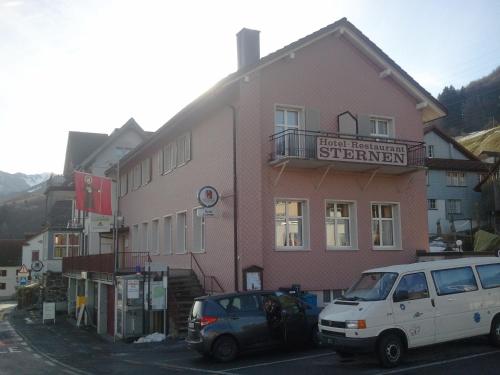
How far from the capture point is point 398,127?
2184cm

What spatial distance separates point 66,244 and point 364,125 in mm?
36723

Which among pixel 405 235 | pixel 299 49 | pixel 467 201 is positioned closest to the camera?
pixel 299 49

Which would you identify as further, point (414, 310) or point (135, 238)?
point (135, 238)

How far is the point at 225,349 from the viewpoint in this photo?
13.0 m

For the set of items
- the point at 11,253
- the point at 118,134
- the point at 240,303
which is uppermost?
the point at 118,134

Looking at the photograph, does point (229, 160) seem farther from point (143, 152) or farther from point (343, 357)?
point (143, 152)

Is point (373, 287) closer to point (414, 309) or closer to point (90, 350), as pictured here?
point (414, 309)

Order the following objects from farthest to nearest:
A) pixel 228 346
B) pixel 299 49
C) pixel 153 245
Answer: pixel 153 245
pixel 299 49
pixel 228 346

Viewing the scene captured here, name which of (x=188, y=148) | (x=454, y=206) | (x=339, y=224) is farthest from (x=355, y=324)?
(x=454, y=206)

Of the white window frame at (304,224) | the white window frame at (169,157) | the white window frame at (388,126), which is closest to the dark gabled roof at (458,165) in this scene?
the white window frame at (388,126)

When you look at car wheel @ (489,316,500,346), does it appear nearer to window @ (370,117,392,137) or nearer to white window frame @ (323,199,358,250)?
white window frame @ (323,199,358,250)

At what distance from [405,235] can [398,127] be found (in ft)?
14.1

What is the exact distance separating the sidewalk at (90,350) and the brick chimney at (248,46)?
36.6 ft

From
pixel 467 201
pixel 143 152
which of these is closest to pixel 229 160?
pixel 143 152
